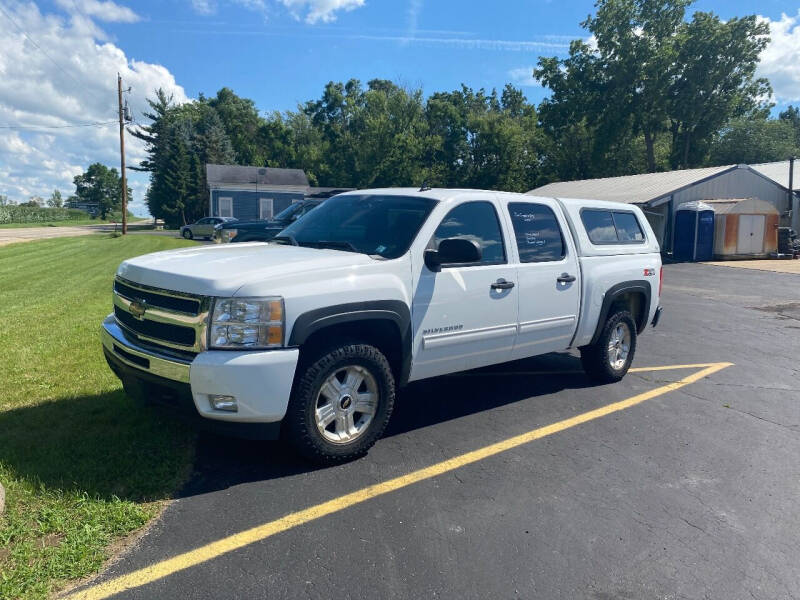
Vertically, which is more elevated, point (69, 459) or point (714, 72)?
point (714, 72)

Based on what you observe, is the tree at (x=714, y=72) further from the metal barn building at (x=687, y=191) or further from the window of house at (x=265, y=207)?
the window of house at (x=265, y=207)

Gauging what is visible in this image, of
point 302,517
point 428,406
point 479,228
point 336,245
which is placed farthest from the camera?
point 428,406

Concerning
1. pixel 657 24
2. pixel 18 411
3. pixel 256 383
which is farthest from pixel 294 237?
pixel 657 24

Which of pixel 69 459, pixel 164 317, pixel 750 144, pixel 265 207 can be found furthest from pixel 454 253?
pixel 750 144

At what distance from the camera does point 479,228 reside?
195 inches

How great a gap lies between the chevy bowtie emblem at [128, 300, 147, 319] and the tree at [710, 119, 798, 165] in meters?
62.3

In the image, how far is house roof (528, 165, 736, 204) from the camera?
28359mm

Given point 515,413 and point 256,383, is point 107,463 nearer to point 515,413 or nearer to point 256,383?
point 256,383

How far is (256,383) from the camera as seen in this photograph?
3.53m

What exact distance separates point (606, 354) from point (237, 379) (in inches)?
163

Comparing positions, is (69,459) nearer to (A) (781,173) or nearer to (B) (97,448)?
(B) (97,448)

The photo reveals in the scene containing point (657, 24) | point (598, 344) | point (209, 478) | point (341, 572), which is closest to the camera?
point (341, 572)

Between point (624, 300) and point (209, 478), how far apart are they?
15.3 ft

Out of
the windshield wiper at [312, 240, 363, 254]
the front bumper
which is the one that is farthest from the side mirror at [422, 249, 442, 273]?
the front bumper
